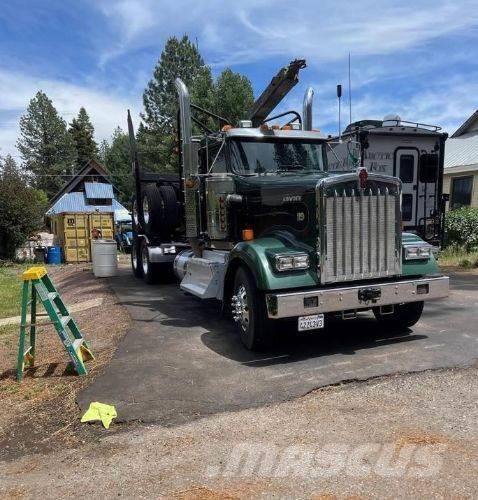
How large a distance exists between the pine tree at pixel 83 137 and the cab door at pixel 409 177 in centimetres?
6277

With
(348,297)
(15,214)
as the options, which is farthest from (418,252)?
(15,214)

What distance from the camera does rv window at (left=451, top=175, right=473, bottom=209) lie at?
63.3ft

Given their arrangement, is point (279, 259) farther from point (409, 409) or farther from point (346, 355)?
point (409, 409)

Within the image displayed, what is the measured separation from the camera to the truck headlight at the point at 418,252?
Answer: 5961mm

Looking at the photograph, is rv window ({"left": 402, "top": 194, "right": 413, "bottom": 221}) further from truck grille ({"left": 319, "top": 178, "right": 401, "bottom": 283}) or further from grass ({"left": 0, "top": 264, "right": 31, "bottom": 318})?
grass ({"left": 0, "top": 264, "right": 31, "bottom": 318})

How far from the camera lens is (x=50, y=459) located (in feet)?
12.2

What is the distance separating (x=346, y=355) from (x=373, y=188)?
6.14ft

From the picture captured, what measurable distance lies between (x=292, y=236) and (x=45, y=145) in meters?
64.2

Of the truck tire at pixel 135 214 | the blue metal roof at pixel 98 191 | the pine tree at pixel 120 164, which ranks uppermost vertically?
the pine tree at pixel 120 164

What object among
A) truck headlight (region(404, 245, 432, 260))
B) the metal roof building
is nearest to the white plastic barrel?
truck headlight (region(404, 245, 432, 260))

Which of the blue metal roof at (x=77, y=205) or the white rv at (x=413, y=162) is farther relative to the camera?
the blue metal roof at (x=77, y=205)

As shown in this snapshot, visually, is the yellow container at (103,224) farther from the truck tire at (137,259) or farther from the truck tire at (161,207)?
the truck tire at (161,207)

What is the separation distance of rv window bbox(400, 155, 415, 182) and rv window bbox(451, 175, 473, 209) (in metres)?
7.33

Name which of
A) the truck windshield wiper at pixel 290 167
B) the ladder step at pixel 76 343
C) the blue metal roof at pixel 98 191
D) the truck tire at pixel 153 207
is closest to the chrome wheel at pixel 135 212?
the truck tire at pixel 153 207
